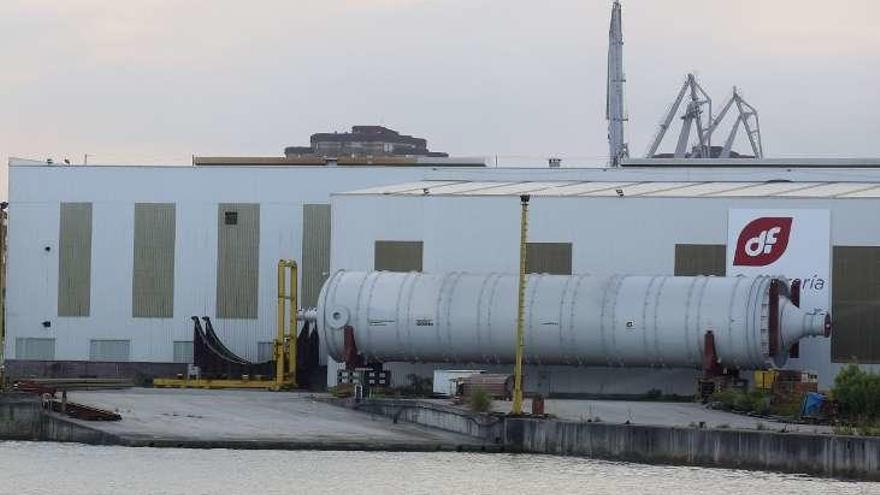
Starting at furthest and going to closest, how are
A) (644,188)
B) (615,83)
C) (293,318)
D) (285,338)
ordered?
1. (615,83)
2. (285,338)
3. (293,318)
4. (644,188)

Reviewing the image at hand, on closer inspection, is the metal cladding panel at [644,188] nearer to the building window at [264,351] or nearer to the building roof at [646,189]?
the building roof at [646,189]

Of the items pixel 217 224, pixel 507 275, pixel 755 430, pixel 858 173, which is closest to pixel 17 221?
pixel 217 224

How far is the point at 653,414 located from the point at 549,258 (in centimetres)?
1397

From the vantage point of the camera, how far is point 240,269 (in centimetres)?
9050

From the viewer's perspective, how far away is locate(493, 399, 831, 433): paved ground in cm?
6556

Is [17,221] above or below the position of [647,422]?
above

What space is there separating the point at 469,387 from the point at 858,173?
2098 cm

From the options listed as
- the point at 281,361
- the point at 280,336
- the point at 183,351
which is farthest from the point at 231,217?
the point at 281,361

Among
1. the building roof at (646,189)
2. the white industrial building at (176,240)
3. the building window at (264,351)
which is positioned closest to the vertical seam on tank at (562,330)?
the building roof at (646,189)

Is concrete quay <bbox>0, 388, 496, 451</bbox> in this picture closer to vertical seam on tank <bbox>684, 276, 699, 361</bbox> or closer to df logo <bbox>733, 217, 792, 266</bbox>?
vertical seam on tank <bbox>684, 276, 699, 361</bbox>

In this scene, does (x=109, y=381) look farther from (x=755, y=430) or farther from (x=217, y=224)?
(x=755, y=430)

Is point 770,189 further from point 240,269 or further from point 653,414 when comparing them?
point 240,269

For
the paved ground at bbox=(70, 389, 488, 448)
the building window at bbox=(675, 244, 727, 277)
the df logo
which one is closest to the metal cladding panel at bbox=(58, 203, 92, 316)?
the paved ground at bbox=(70, 389, 488, 448)

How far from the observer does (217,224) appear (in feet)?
297
